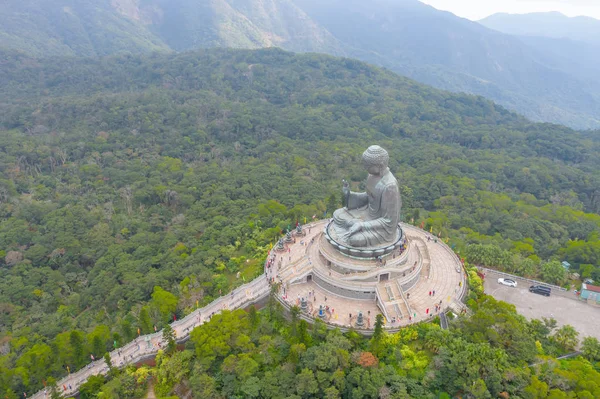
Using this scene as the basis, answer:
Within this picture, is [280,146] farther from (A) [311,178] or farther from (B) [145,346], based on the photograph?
(B) [145,346]

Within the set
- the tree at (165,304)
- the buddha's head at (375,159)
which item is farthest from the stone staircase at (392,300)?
the tree at (165,304)

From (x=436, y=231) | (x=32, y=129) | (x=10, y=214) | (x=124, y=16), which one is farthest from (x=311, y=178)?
(x=124, y=16)

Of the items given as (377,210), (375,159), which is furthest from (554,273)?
(375,159)

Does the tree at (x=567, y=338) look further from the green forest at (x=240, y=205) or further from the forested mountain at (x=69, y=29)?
the forested mountain at (x=69, y=29)

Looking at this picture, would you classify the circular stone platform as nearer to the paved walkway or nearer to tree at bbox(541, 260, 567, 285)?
the paved walkway

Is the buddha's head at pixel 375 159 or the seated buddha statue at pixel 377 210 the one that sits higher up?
the buddha's head at pixel 375 159
